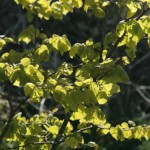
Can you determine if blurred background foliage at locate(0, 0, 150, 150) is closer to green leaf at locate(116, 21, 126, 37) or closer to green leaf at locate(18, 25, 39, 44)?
green leaf at locate(18, 25, 39, 44)

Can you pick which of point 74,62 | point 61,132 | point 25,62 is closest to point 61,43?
point 25,62

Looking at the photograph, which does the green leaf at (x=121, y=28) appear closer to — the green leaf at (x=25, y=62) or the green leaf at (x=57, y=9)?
the green leaf at (x=57, y=9)

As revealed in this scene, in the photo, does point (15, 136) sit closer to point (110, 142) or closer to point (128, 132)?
point (128, 132)

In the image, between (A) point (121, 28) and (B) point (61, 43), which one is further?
(B) point (61, 43)

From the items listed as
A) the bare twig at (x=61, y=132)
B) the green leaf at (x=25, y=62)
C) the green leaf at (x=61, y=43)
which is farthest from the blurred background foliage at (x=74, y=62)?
the green leaf at (x=25, y=62)

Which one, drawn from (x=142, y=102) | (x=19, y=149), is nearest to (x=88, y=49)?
(x=19, y=149)

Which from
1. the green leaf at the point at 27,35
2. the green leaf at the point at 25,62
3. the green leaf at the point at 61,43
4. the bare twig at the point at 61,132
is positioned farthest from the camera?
the green leaf at the point at 27,35

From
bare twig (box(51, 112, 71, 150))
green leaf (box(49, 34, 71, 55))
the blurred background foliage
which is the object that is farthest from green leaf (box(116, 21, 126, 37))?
the blurred background foliage

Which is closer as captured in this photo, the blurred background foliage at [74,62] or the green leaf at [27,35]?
the green leaf at [27,35]

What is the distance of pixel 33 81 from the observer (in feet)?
8.46

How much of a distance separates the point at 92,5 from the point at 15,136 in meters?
0.80

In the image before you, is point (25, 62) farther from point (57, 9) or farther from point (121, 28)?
point (121, 28)

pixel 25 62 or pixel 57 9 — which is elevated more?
pixel 57 9

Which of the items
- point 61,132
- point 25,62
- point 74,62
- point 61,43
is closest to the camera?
point 25,62
